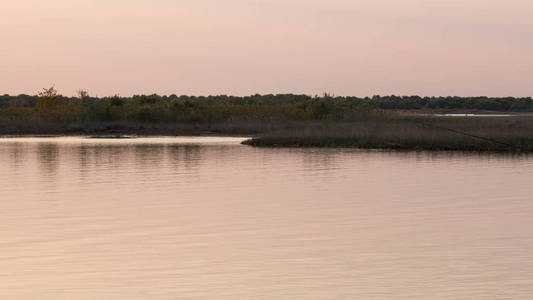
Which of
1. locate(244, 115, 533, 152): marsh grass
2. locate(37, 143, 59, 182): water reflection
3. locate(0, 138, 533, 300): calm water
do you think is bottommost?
locate(37, 143, 59, 182): water reflection

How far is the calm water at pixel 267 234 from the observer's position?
49.3 feet

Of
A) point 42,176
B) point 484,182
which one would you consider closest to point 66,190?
point 42,176

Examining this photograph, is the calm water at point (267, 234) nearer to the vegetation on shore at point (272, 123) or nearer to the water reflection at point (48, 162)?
the water reflection at point (48, 162)

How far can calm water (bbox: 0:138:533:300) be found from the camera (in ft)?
49.3

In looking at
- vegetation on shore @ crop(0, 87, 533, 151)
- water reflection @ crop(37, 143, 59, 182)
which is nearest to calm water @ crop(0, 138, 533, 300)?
water reflection @ crop(37, 143, 59, 182)

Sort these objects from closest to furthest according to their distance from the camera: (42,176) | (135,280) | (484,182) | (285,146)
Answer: (135,280) → (484,182) → (42,176) → (285,146)

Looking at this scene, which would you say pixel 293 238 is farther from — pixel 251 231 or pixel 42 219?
pixel 42 219

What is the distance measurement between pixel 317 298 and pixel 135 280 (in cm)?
319

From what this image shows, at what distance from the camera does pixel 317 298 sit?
46.3 feet

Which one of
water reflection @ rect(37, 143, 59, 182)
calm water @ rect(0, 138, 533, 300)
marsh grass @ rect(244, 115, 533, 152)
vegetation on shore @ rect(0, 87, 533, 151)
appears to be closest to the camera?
calm water @ rect(0, 138, 533, 300)

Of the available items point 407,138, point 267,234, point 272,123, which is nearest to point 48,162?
point 407,138

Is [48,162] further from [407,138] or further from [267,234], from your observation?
[267,234]

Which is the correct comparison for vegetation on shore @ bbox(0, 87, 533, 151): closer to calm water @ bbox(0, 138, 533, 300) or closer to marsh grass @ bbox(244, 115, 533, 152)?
marsh grass @ bbox(244, 115, 533, 152)

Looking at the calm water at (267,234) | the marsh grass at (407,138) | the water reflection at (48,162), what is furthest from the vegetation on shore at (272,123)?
the calm water at (267,234)
